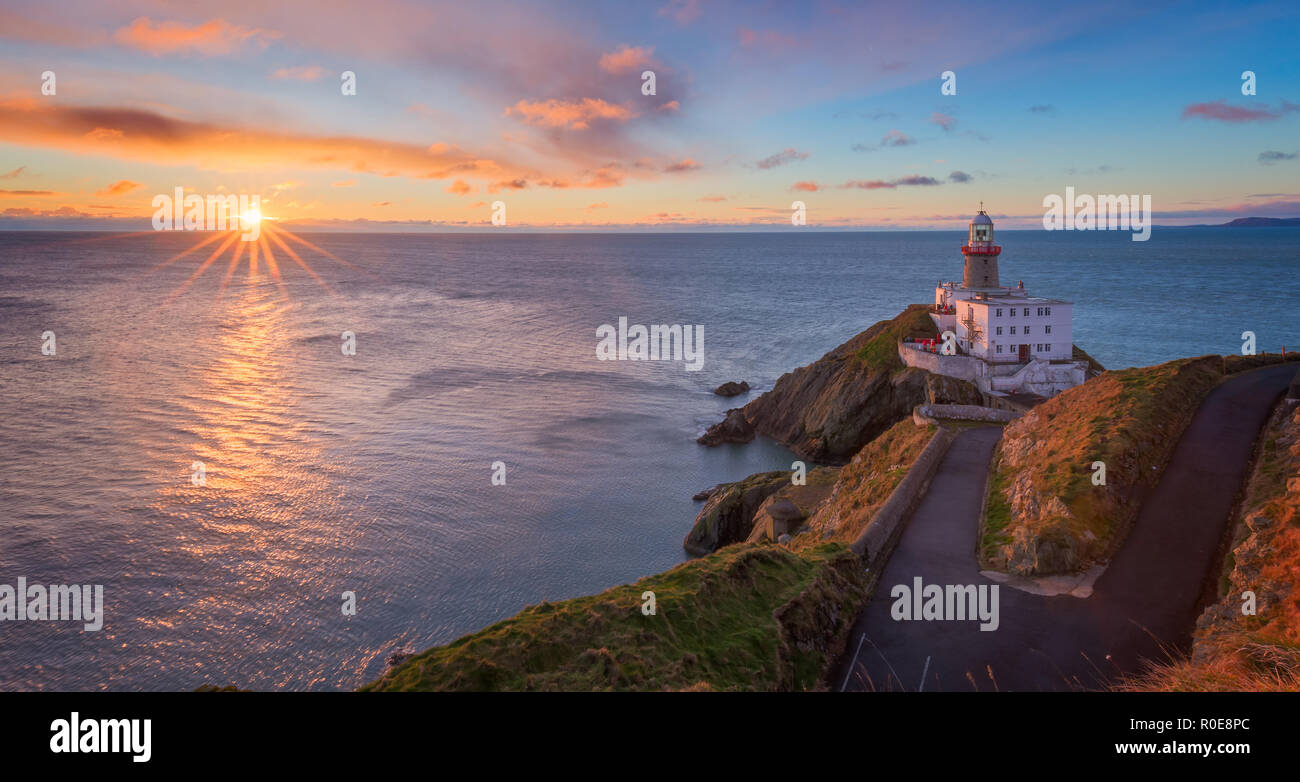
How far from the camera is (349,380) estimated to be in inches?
2699

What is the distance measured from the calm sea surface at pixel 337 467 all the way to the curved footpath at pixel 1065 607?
683 inches

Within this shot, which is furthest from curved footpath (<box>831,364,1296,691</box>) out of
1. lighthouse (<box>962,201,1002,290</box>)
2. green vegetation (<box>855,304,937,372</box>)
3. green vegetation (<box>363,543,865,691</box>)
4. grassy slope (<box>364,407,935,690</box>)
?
lighthouse (<box>962,201,1002,290</box>)

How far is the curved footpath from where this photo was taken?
15203 millimetres

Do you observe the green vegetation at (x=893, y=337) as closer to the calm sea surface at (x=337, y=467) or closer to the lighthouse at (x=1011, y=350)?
the lighthouse at (x=1011, y=350)

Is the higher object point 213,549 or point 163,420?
point 163,420

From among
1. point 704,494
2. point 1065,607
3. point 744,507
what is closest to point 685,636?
point 1065,607

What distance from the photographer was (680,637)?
48.7 ft

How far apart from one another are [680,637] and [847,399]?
41.3 m

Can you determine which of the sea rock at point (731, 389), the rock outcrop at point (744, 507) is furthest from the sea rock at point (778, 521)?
the sea rock at point (731, 389)

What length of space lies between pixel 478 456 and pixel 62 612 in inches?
921

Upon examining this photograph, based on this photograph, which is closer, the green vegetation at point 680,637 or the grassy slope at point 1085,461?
the green vegetation at point 680,637

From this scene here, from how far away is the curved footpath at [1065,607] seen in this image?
49.9 ft
